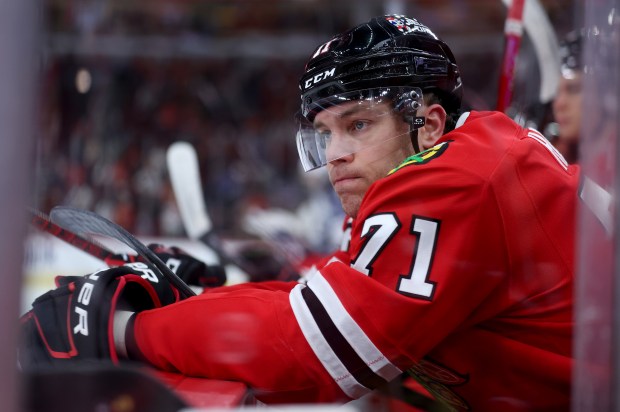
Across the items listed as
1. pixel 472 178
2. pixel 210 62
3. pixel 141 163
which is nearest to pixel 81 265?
pixel 472 178

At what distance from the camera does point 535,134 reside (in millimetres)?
1033

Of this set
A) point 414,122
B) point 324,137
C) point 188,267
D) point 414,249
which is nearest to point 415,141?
point 414,122

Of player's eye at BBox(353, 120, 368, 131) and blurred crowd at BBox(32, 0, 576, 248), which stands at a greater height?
blurred crowd at BBox(32, 0, 576, 248)

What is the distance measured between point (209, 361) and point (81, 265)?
0.53 metres

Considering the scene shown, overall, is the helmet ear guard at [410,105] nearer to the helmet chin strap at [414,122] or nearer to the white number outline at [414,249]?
the helmet chin strap at [414,122]

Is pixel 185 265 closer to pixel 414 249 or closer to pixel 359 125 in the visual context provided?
pixel 359 125

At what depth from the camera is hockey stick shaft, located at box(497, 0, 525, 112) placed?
1.72m

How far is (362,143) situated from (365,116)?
0.04m

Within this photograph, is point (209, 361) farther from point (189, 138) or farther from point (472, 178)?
point (189, 138)

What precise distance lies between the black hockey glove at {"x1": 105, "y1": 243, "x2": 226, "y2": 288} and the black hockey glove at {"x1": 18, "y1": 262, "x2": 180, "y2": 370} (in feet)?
0.63

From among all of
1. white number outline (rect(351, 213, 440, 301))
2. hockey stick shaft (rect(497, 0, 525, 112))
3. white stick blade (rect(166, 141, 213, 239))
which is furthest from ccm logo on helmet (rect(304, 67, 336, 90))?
white stick blade (rect(166, 141, 213, 239))

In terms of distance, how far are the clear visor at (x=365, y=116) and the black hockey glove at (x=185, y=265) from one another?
13.2 inches

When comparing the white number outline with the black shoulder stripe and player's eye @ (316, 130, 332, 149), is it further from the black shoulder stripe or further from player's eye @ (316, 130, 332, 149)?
player's eye @ (316, 130, 332, 149)

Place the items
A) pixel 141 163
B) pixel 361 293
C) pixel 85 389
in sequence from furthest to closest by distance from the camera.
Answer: pixel 141 163 < pixel 361 293 < pixel 85 389
